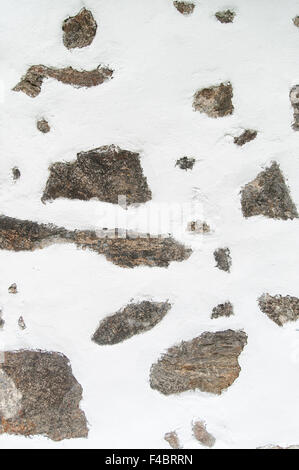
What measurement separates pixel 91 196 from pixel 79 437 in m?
1.43

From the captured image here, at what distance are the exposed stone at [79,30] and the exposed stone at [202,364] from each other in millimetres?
1803

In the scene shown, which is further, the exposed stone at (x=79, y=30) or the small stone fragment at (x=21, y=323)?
the small stone fragment at (x=21, y=323)

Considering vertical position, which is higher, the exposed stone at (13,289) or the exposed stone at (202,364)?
the exposed stone at (13,289)

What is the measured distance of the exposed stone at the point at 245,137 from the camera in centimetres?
234

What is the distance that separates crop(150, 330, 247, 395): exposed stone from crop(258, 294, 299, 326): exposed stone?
Result: 0.67ft

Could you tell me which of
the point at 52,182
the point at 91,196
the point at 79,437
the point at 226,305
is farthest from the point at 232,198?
the point at 79,437

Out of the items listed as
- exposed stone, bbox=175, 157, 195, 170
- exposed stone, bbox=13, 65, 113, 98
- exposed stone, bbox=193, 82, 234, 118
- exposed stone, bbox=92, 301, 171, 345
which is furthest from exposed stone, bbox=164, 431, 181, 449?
exposed stone, bbox=13, 65, 113, 98

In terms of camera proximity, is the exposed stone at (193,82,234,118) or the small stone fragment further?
the small stone fragment

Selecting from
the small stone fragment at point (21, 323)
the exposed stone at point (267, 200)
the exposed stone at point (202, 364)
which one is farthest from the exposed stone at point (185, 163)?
the small stone fragment at point (21, 323)

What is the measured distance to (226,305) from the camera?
236 cm

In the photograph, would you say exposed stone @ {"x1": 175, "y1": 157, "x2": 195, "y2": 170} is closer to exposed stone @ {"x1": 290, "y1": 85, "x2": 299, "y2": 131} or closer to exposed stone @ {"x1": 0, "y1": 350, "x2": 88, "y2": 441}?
exposed stone @ {"x1": 290, "y1": 85, "x2": 299, "y2": 131}

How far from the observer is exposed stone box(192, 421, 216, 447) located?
239 centimetres

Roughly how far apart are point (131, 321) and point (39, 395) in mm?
697

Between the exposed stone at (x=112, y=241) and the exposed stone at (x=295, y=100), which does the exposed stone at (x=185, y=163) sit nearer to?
the exposed stone at (x=112, y=241)
